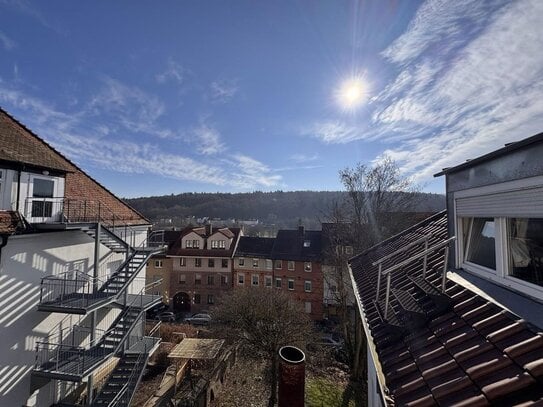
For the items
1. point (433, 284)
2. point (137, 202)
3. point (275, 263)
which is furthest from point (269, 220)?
point (433, 284)

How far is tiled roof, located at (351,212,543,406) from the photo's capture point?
8.16ft

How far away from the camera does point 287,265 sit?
34938 millimetres

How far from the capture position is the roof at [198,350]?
49.3ft

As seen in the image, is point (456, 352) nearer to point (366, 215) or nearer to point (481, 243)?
point (481, 243)

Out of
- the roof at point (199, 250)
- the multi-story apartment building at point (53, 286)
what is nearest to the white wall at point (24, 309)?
the multi-story apartment building at point (53, 286)

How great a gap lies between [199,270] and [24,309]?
26.4m

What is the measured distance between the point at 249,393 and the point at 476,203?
1368 centimetres

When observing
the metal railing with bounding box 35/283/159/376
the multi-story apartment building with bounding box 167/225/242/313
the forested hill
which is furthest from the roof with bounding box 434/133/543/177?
the forested hill

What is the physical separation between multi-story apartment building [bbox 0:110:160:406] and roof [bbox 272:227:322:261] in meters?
22.0

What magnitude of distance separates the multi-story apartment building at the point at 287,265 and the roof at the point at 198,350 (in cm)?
1701

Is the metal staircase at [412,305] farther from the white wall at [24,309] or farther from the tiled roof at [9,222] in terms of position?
the white wall at [24,309]

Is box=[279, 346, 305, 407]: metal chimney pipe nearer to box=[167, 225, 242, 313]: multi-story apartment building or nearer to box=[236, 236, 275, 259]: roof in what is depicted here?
box=[236, 236, 275, 259]: roof

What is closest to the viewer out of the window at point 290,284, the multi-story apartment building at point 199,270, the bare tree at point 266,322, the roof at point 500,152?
the roof at point 500,152

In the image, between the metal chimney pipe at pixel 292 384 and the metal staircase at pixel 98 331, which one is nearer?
the metal chimney pipe at pixel 292 384
